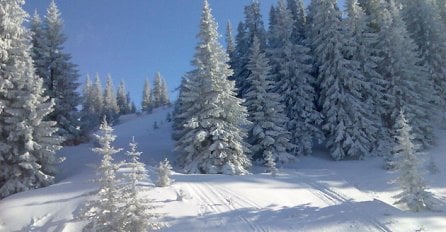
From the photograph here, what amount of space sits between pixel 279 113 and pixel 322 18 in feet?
30.8

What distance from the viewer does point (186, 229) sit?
559 inches

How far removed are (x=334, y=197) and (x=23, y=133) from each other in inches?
580

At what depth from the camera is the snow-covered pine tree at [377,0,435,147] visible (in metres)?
32.5

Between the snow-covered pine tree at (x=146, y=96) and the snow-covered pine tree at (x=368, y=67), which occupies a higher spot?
the snow-covered pine tree at (x=146, y=96)

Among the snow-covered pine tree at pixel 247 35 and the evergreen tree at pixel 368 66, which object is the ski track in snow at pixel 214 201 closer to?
the evergreen tree at pixel 368 66

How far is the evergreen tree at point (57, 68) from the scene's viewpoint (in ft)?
107

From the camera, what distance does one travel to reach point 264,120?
1227 inches

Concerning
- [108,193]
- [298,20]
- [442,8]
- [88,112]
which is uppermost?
[442,8]

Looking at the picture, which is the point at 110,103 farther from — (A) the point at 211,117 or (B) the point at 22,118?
(B) the point at 22,118

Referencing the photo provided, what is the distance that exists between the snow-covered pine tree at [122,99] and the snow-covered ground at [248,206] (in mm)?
87774

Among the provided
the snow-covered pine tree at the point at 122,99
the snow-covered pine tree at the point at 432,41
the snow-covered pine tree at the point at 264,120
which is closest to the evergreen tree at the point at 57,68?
the snow-covered pine tree at the point at 264,120

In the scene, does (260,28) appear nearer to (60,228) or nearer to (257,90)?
(257,90)

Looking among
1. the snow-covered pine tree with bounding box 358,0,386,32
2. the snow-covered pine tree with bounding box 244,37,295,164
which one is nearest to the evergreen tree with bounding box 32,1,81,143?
the snow-covered pine tree with bounding box 244,37,295,164

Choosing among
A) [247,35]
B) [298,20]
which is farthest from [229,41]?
[298,20]
